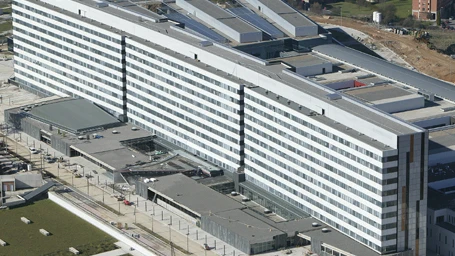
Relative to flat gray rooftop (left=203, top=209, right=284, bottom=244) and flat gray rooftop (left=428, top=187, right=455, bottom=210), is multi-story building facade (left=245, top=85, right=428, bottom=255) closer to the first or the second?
flat gray rooftop (left=428, top=187, right=455, bottom=210)

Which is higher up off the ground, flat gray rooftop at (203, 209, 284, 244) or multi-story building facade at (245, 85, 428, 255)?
multi-story building facade at (245, 85, 428, 255)

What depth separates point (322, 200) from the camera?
19712cm

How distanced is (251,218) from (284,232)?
24.4 feet

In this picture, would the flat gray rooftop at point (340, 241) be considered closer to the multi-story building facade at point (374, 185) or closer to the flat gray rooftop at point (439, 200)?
the multi-story building facade at point (374, 185)

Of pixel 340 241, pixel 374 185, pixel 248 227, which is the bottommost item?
pixel 340 241

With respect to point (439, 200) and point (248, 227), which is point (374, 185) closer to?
point (439, 200)

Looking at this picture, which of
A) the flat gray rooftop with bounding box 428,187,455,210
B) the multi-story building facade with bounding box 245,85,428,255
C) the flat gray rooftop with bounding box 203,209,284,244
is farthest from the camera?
the flat gray rooftop with bounding box 428,187,455,210

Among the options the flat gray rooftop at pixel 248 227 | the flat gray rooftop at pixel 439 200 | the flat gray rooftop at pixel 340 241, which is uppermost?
the flat gray rooftop at pixel 439 200

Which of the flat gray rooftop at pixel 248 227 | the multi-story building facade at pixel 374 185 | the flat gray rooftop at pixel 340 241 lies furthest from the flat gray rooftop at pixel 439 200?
the flat gray rooftop at pixel 248 227

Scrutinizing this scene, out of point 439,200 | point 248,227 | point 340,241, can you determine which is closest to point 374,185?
point 340,241

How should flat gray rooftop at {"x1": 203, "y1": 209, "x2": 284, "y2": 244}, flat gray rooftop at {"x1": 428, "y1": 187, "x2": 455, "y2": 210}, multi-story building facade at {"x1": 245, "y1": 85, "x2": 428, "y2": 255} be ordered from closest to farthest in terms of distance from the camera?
multi-story building facade at {"x1": 245, "y1": 85, "x2": 428, "y2": 255}, flat gray rooftop at {"x1": 203, "y1": 209, "x2": 284, "y2": 244}, flat gray rooftop at {"x1": 428, "y1": 187, "x2": 455, "y2": 210}

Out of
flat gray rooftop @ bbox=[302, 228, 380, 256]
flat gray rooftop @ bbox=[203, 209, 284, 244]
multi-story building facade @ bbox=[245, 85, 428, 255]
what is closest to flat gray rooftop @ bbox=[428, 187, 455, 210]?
multi-story building facade @ bbox=[245, 85, 428, 255]

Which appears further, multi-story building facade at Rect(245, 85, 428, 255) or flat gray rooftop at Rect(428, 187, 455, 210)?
flat gray rooftop at Rect(428, 187, 455, 210)

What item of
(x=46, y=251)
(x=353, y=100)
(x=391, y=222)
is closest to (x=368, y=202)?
(x=391, y=222)
